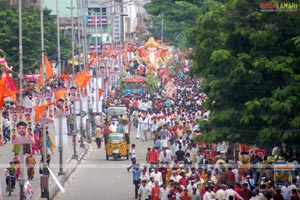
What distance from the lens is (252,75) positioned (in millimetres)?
31953

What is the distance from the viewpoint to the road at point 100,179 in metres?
40.0

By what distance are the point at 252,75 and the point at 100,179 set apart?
14012mm

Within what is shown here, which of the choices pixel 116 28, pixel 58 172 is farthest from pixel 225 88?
pixel 116 28

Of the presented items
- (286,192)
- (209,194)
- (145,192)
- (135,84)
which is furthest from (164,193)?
(135,84)

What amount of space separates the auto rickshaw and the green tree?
16034 mm

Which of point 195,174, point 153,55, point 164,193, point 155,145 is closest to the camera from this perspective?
point 164,193

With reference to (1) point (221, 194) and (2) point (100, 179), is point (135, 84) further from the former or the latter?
(1) point (221, 194)

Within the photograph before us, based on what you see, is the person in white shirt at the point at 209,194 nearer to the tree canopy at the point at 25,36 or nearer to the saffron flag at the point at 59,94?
the saffron flag at the point at 59,94

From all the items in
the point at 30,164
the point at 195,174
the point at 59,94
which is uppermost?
the point at 59,94

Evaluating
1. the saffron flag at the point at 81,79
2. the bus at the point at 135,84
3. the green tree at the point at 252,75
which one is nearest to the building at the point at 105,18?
the bus at the point at 135,84

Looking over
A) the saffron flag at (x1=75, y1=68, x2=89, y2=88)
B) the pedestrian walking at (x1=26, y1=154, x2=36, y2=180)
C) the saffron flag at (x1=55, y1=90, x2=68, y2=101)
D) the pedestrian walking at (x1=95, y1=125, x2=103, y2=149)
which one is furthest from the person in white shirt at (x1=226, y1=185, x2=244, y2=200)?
the pedestrian walking at (x1=95, y1=125, x2=103, y2=149)

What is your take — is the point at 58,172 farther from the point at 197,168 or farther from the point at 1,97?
the point at 1,97

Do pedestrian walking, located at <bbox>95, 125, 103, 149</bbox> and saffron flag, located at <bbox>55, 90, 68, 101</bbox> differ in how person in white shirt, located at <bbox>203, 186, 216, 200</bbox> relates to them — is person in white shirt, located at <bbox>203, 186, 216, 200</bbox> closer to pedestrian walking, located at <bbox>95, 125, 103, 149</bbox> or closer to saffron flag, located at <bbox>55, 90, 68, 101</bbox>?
saffron flag, located at <bbox>55, 90, 68, 101</bbox>

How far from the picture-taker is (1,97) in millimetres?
32781
